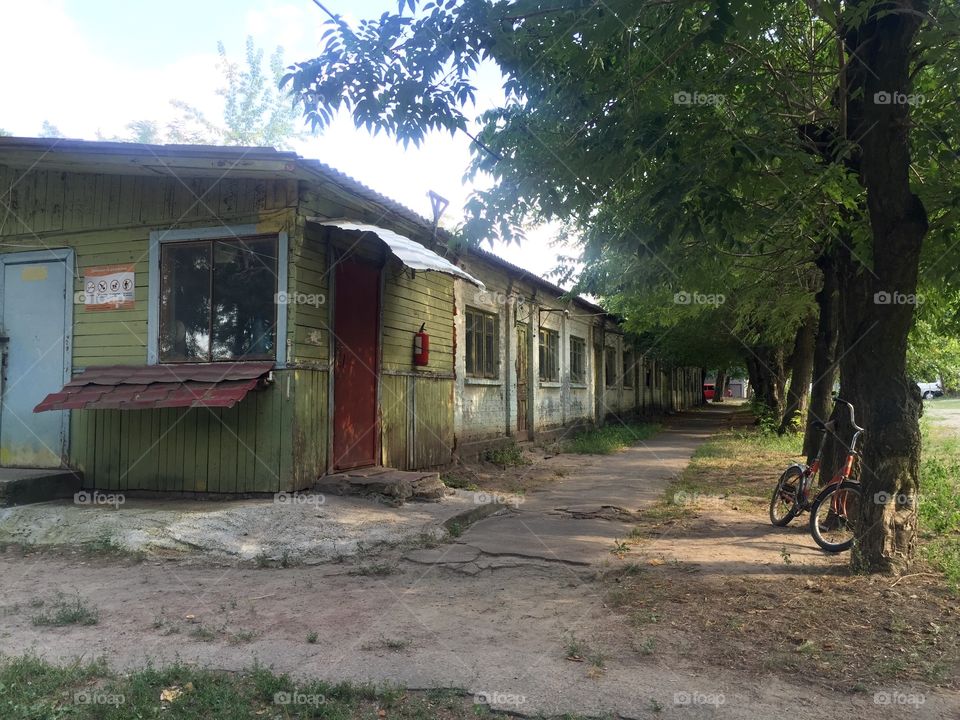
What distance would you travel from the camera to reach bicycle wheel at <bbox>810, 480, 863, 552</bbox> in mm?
6336

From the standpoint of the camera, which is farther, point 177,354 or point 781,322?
point 781,322

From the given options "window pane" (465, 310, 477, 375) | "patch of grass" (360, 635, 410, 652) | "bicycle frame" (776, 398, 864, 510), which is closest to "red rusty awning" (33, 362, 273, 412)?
"patch of grass" (360, 635, 410, 652)

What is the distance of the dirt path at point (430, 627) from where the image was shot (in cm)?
354

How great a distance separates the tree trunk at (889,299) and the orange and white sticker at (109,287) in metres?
7.55

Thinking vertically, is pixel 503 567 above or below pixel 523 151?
below

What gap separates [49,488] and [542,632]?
6.18 metres

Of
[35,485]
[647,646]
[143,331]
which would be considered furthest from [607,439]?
[647,646]

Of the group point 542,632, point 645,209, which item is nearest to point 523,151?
point 645,209

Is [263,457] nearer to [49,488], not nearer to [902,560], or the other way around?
[49,488]

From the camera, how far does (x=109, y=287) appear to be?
8.24 m

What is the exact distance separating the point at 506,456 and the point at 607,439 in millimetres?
5516

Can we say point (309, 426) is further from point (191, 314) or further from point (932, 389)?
point (932, 389)

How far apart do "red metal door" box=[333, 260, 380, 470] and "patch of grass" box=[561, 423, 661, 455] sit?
26.8 ft

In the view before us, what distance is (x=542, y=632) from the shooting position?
14.8 ft
